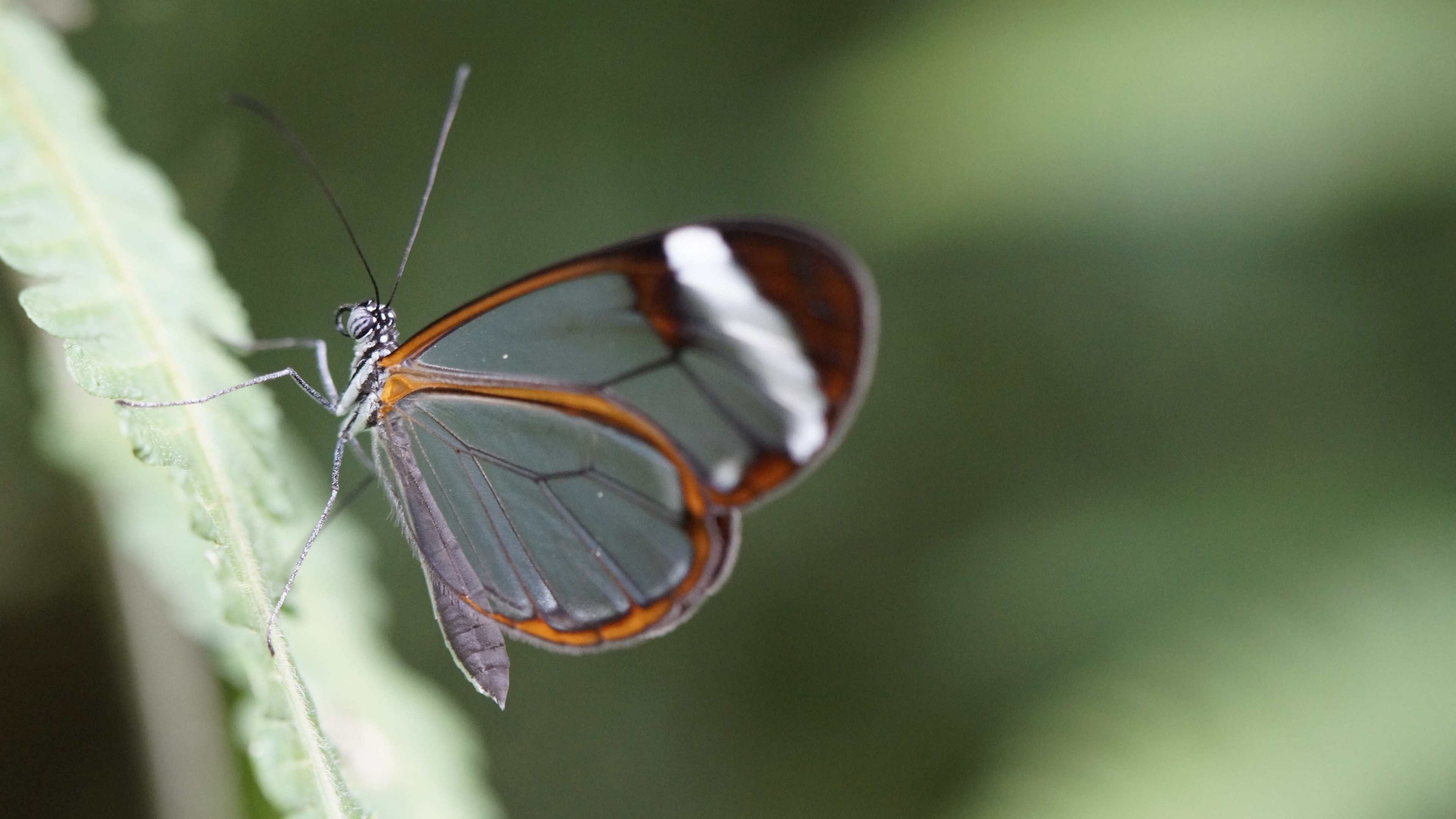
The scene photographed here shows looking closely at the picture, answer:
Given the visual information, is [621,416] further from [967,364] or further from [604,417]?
[967,364]

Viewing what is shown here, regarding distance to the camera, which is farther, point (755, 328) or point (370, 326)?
point (370, 326)

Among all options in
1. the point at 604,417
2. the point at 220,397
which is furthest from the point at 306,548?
the point at 604,417

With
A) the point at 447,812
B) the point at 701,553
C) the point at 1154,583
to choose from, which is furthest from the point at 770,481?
the point at 1154,583

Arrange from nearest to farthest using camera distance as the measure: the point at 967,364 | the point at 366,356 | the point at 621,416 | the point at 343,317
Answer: the point at 621,416, the point at 366,356, the point at 343,317, the point at 967,364

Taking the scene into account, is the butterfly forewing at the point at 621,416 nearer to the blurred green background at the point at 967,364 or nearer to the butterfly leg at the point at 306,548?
the butterfly leg at the point at 306,548

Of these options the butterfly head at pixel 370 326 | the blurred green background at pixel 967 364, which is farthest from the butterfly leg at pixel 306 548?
the blurred green background at pixel 967 364

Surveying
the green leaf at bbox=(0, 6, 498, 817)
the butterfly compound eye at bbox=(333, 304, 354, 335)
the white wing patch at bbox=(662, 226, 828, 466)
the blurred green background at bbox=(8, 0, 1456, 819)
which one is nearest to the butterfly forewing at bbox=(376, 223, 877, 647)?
the white wing patch at bbox=(662, 226, 828, 466)
